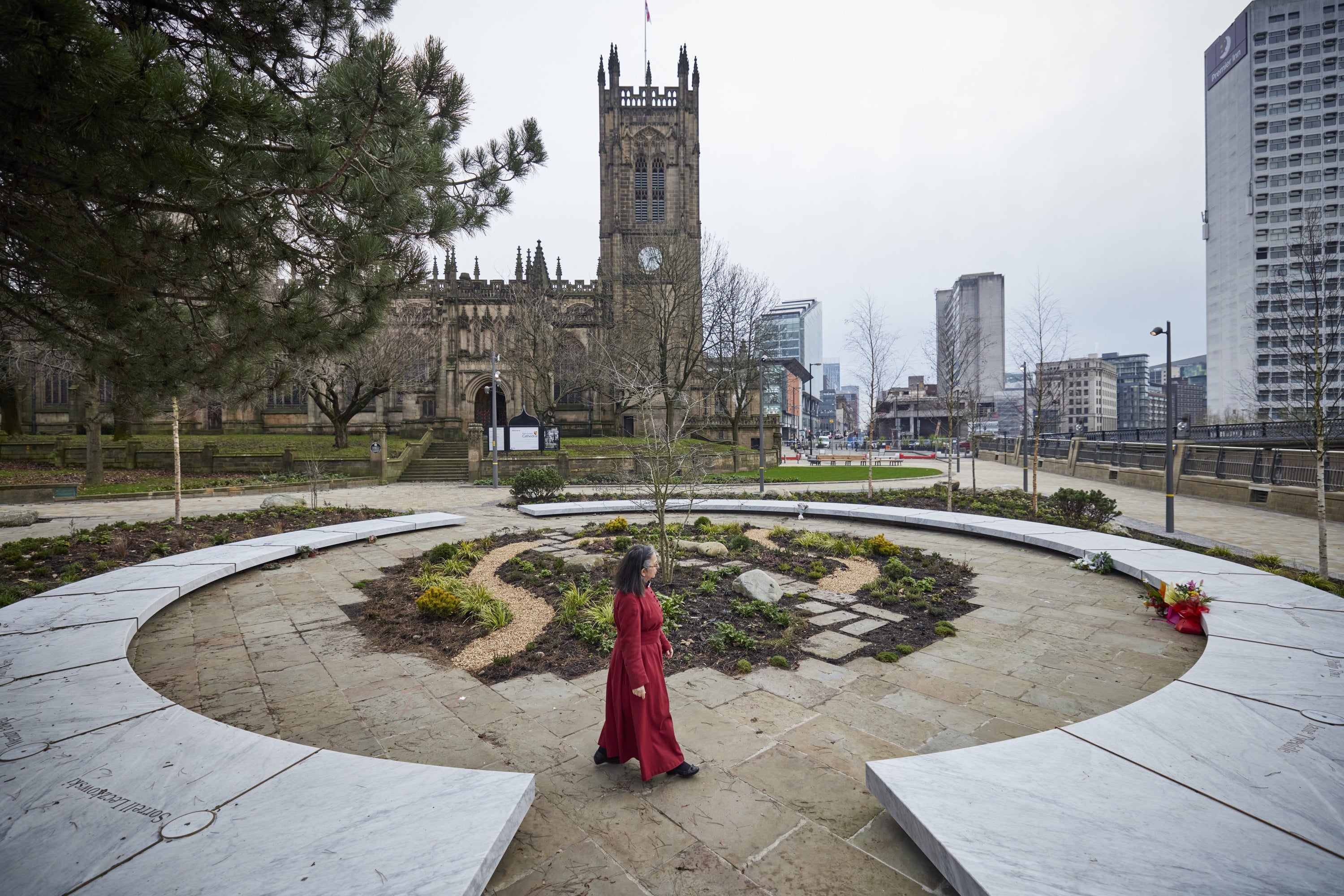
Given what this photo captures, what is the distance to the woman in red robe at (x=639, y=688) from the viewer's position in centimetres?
352

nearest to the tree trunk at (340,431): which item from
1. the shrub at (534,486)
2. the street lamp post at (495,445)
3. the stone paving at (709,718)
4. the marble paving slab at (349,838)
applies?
the street lamp post at (495,445)

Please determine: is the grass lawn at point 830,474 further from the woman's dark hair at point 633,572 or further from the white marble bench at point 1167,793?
the woman's dark hair at point 633,572

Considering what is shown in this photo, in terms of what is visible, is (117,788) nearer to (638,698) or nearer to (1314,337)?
(638,698)

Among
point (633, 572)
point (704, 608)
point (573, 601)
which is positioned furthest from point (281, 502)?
point (633, 572)

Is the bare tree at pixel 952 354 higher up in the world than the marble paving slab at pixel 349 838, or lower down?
higher up

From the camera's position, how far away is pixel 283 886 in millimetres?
2338

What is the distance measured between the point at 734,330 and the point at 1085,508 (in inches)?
1030

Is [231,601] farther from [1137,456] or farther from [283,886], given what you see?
[1137,456]

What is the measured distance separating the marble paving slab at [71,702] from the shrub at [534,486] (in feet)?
42.2

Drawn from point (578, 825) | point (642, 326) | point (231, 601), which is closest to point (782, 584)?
point (578, 825)

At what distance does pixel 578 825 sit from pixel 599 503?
12.7 metres

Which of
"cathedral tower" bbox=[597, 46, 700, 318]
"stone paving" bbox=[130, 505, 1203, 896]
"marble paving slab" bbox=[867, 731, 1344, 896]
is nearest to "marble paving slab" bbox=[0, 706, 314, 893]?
"stone paving" bbox=[130, 505, 1203, 896]

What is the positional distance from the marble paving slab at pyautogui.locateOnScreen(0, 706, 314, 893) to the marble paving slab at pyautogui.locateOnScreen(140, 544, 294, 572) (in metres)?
6.00

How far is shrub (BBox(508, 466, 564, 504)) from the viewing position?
57.9 feet
